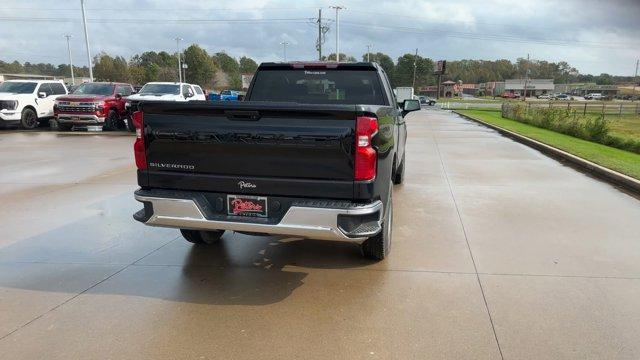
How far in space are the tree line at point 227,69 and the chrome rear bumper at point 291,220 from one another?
147ft

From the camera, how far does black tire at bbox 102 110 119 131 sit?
19141 millimetres

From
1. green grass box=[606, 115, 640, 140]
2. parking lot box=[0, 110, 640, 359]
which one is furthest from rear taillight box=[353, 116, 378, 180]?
green grass box=[606, 115, 640, 140]

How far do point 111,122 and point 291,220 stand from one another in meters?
17.9

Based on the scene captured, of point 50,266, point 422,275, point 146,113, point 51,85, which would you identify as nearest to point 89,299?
point 50,266

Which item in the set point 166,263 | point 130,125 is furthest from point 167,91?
point 166,263

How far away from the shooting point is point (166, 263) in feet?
15.9

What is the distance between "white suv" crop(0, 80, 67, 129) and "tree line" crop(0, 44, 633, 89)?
32551mm

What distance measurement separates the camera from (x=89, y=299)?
13.2 ft

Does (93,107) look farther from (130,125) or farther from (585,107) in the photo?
(585,107)

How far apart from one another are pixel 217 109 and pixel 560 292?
334 cm

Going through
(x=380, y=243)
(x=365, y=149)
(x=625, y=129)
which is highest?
(x=365, y=149)

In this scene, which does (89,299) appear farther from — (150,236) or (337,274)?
(337,274)

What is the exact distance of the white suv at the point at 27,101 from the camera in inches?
739

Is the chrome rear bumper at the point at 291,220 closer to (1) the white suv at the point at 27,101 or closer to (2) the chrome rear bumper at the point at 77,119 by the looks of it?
(2) the chrome rear bumper at the point at 77,119
